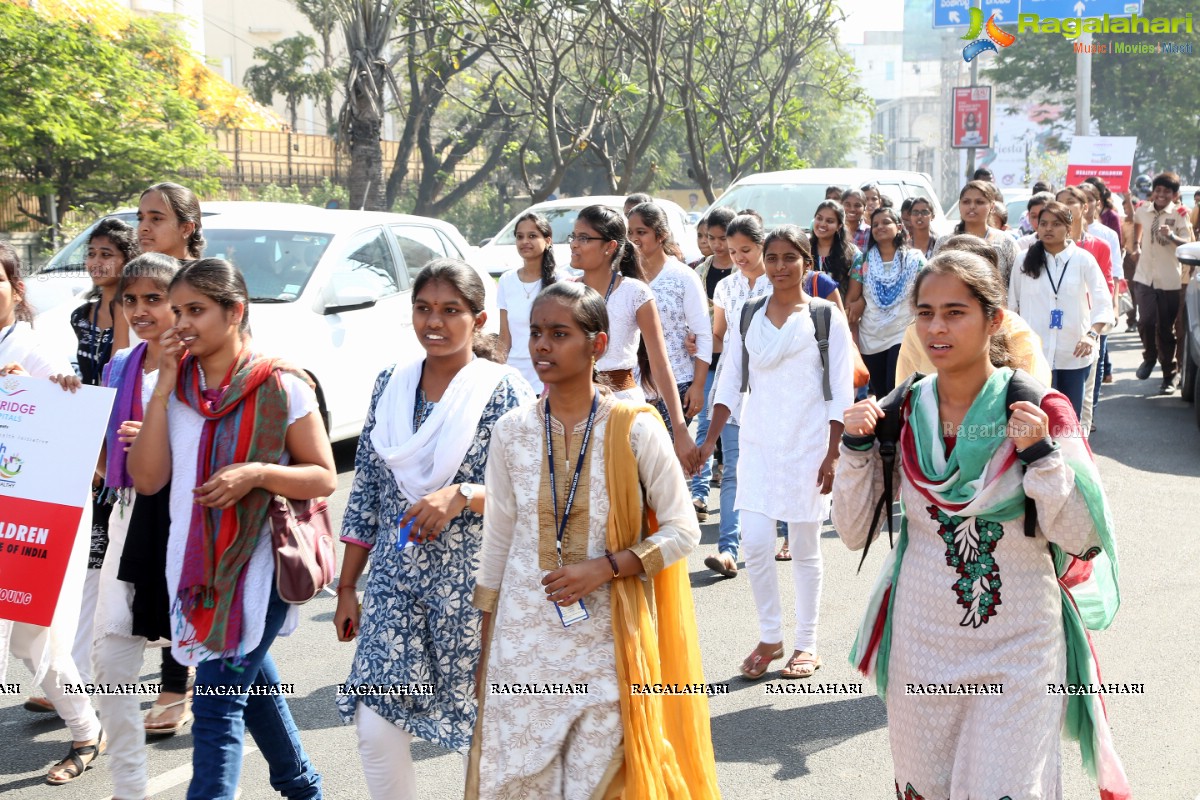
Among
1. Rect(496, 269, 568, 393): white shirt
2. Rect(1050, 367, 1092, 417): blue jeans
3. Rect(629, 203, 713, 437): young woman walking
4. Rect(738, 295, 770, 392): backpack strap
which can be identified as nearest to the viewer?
Rect(738, 295, 770, 392): backpack strap

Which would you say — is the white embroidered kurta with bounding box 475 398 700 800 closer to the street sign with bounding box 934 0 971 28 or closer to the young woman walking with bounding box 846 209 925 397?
the young woman walking with bounding box 846 209 925 397

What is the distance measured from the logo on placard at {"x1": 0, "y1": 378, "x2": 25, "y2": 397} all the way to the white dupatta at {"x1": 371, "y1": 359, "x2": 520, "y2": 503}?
4.09 feet

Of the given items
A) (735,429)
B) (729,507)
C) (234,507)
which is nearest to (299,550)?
(234,507)

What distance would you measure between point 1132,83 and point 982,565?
52.4m

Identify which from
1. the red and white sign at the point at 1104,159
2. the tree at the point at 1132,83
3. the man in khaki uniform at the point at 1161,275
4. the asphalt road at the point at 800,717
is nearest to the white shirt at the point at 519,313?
the asphalt road at the point at 800,717

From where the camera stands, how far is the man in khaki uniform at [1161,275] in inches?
519

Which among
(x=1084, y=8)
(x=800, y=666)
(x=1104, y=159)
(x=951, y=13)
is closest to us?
(x=800, y=666)

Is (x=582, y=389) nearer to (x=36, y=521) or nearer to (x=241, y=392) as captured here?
(x=241, y=392)

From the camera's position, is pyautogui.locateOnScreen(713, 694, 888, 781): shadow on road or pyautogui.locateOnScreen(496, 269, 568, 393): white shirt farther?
pyautogui.locateOnScreen(496, 269, 568, 393): white shirt

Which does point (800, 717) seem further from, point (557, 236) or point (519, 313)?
point (557, 236)

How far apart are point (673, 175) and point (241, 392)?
49.3 meters

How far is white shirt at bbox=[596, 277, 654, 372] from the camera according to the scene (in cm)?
612

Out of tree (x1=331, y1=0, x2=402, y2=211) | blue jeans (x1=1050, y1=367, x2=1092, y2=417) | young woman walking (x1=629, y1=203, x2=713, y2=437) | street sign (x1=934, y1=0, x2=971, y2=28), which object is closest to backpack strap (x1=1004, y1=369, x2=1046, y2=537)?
young woman walking (x1=629, y1=203, x2=713, y2=437)

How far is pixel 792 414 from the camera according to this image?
18.1ft
